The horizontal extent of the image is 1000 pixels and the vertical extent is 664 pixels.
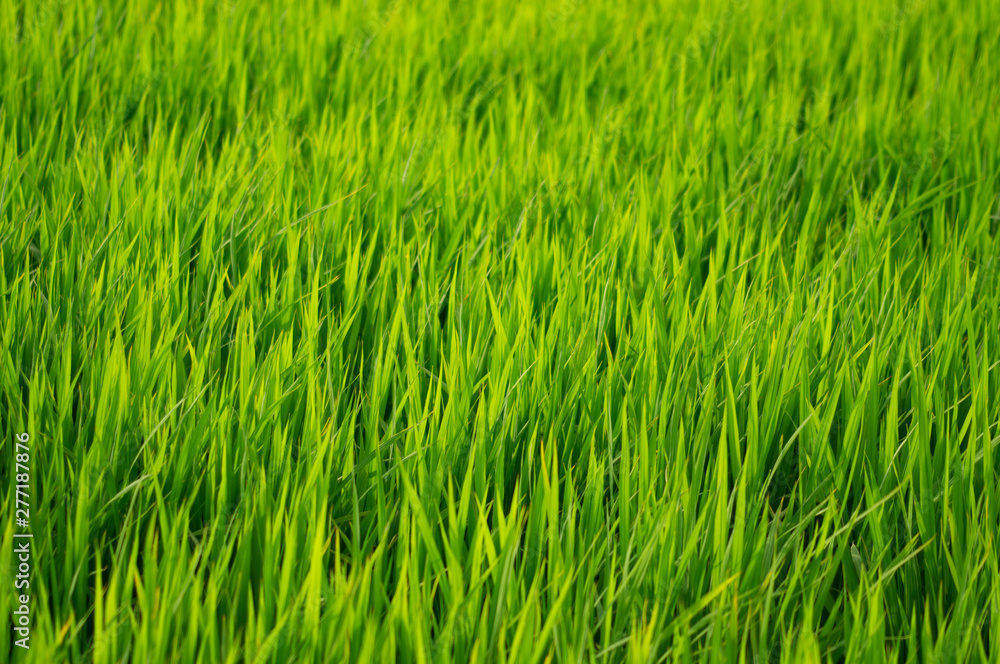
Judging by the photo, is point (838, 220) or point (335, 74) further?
point (335, 74)

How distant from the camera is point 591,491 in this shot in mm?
927

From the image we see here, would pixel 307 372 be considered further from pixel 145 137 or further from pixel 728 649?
pixel 145 137

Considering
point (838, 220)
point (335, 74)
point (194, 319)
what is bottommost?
point (194, 319)

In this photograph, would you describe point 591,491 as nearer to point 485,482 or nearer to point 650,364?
point 485,482

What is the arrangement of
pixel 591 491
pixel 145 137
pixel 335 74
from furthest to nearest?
pixel 335 74
pixel 145 137
pixel 591 491

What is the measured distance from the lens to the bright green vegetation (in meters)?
0.82

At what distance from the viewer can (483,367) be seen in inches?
44.8

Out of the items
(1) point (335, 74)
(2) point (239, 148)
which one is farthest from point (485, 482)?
(1) point (335, 74)

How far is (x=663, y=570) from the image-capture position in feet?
2.78

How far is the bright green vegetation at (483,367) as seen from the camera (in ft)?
2.70

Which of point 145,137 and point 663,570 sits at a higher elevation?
point 145,137

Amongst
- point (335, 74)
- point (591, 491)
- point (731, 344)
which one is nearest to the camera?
point (591, 491)

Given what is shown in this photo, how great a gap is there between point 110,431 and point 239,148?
0.86 m

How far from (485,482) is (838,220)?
1.09m
